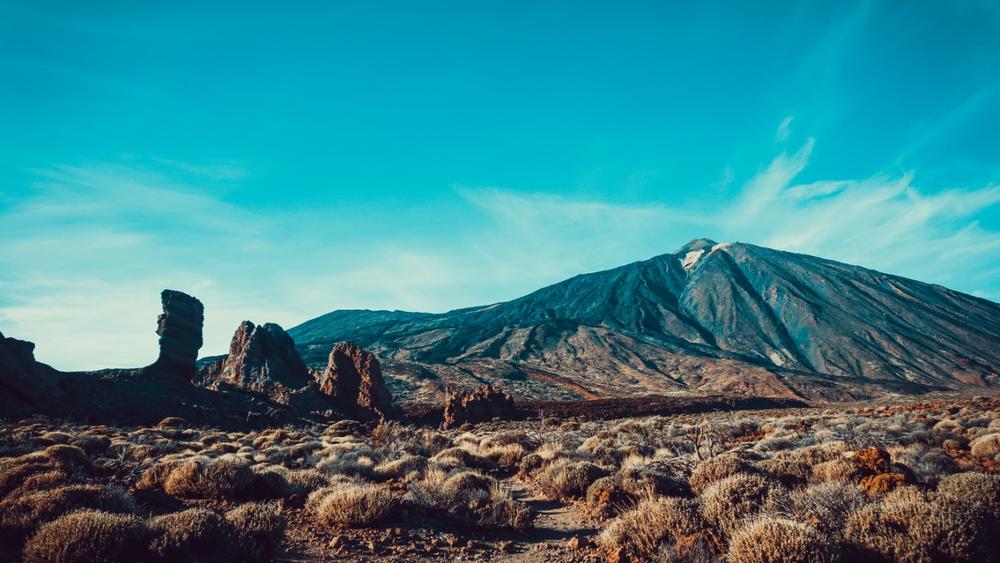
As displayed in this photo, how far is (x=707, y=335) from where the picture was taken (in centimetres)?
12975

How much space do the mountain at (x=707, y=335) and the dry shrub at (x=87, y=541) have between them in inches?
2071

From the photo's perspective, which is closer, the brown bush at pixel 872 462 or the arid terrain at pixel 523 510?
the arid terrain at pixel 523 510

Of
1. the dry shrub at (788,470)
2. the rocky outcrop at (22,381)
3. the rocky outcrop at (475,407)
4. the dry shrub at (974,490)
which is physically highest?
the rocky outcrop at (22,381)

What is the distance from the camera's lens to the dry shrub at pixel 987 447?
39.2 feet

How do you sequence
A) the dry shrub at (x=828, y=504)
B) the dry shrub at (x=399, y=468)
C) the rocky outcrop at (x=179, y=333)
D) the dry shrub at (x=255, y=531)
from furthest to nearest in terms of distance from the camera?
1. the rocky outcrop at (x=179, y=333)
2. the dry shrub at (x=399, y=468)
3. the dry shrub at (x=255, y=531)
4. the dry shrub at (x=828, y=504)

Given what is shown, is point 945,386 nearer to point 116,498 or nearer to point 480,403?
point 480,403

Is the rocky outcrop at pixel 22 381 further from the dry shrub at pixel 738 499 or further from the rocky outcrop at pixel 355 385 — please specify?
the dry shrub at pixel 738 499

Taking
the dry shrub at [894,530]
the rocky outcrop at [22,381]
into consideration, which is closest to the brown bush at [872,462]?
the dry shrub at [894,530]

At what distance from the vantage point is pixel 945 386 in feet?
267

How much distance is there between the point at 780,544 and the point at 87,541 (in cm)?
664

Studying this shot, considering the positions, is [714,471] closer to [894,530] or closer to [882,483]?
[882,483]

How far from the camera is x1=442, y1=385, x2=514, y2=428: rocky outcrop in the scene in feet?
114

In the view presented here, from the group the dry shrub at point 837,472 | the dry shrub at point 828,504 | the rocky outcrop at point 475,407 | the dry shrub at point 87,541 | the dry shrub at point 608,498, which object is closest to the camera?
the dry shrub at point 87,541

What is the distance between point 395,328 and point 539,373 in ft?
195
